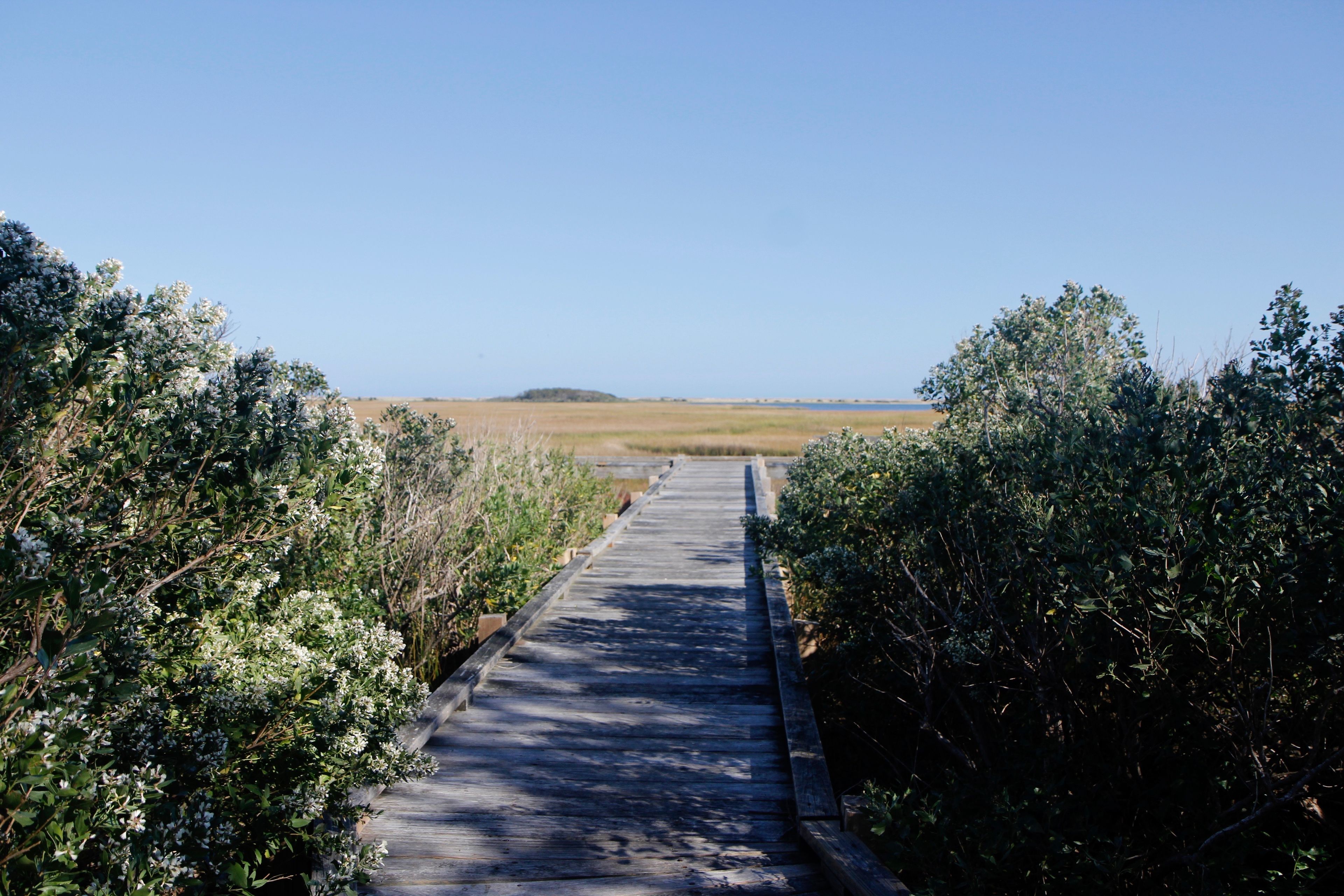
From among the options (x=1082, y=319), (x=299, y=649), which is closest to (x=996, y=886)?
(x=299, y=649)

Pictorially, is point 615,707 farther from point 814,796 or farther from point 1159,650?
point 1159,650

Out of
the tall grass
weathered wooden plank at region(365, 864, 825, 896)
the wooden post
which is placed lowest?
weathered wooden plank at region(365, 864, 825, 896)

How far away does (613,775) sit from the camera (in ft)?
13.0

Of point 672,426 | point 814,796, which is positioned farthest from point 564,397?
point 814,796

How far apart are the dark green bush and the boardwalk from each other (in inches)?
25.9

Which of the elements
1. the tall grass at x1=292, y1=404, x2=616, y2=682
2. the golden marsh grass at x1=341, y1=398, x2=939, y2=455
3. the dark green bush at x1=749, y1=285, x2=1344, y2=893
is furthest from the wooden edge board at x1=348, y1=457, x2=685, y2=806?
the dark green bush at x1=749, y1=285, x2=1344, y2=893

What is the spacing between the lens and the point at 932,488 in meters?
4.37

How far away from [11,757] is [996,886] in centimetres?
276

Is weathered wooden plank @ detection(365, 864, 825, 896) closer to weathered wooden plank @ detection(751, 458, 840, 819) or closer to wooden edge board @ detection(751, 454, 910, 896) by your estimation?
wooden edge board @ detection(751, 454, 910, 896)

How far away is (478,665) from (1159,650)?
3801 mm

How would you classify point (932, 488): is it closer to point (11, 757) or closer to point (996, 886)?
point (996, 886)

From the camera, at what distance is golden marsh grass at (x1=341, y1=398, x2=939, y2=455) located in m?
24.2

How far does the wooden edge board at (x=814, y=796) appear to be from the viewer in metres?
2.91

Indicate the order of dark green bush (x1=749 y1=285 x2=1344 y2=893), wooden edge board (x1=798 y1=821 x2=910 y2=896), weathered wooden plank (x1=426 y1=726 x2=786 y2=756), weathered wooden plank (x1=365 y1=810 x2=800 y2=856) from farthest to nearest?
weathered wooden plank (x1=426 y1=726 x2=786 y2=756)
weathered wooden plank (x1=365 y1=810 x2=800 y2=856)
wooden edge board (x1=798 y1=821 x2=910 y2=896)
dark green bush (x1=749 y1=285 x2=1344 y2=893)
